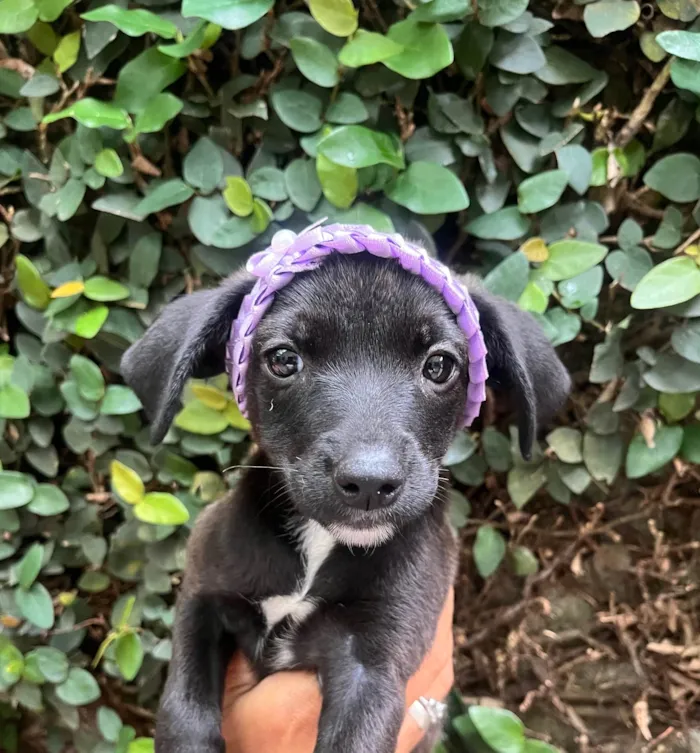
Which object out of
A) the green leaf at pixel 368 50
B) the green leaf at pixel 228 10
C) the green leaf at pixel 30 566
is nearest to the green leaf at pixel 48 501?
the green leaf at pixel 30 566

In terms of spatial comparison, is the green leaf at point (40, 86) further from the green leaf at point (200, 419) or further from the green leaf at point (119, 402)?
the green leaf at point (200, 419)

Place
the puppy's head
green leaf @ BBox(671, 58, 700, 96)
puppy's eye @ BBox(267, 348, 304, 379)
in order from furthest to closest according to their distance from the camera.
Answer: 1. green leaf @ BBox(671, 58, 700, 96)
2. puppy's eye @ BBox(267, 348, 304, 379)
3. the puppy's head

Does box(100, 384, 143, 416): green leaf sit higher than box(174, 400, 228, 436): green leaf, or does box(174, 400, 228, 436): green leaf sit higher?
box(100, 384, 143, 416): green leaf

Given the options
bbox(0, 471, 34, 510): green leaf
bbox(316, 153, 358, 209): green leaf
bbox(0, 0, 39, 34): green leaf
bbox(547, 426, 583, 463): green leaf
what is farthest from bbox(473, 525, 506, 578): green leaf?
bbox(0, 0, 39, 34): green leaf

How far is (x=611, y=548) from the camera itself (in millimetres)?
2426

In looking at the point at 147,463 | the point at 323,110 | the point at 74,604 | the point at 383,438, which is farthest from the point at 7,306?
the point at 383,438

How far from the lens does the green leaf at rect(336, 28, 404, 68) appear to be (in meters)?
1.81

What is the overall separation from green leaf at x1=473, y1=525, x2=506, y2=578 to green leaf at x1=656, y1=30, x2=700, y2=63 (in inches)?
60.0

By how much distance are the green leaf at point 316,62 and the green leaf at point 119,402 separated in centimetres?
112

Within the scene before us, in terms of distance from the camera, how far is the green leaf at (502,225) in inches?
80.4

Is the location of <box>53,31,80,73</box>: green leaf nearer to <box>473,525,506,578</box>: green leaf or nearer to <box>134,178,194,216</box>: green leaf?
<box>134,178,194,216</box>: green leaf

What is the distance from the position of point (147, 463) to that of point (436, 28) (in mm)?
1646

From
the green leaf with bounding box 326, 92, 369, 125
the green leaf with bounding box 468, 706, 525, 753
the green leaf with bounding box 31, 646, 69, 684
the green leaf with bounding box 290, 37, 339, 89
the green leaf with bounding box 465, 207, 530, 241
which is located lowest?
the green leaf with bounding box 31, 646, 69, 684

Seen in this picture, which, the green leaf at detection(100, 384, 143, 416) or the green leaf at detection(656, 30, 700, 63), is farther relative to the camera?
the green leaf at detection(100, 384, 143, 416)
